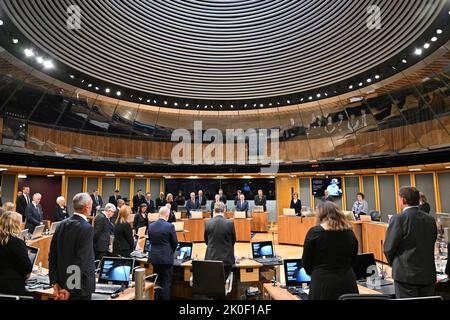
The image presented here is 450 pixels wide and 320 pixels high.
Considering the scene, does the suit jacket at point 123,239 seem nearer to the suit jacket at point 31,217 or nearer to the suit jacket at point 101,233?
the suit jacket at point 101,233

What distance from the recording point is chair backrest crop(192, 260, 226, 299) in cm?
393

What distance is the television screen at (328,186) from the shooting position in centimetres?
1391

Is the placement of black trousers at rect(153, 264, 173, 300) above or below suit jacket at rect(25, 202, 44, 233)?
below

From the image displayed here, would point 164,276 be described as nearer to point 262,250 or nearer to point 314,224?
point 262,250

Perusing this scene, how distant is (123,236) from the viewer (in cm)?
502

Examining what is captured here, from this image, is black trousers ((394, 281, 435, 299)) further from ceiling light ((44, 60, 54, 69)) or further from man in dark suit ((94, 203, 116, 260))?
ceiling light ((44, 60, 54, 69))

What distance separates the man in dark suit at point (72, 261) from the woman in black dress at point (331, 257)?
1984 mm

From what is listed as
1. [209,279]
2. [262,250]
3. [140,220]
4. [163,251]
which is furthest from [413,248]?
[140,220]

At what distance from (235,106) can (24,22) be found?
806 centimetres

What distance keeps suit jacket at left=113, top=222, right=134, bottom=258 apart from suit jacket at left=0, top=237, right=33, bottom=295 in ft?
6.65

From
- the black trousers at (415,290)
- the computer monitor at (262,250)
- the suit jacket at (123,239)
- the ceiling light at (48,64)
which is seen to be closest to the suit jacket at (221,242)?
the computer monitor at (262,250)

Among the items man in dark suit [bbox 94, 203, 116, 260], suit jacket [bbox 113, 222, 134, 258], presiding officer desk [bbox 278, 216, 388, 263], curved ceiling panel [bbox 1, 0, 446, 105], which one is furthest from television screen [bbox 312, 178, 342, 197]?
man in dark suit [bbox 94, 203, 116, 260]
